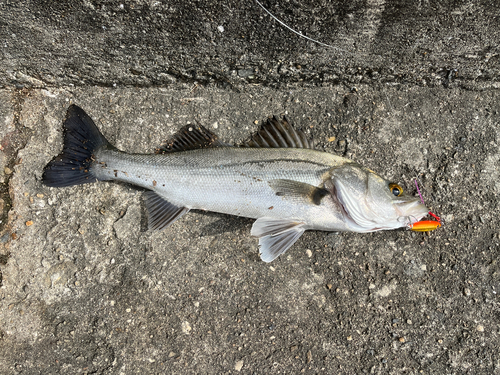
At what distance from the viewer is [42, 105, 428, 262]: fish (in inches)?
103

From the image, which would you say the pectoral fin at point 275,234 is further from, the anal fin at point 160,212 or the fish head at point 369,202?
the anal fin at point 160,212

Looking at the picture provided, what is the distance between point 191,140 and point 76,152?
40.4 inches

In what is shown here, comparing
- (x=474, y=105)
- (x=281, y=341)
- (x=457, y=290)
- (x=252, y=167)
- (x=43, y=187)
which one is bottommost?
(x=281, y=341)

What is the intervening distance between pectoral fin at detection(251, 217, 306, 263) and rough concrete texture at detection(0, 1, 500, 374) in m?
0.25

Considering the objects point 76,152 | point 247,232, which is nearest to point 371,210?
point 247,232

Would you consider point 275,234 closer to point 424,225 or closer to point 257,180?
point 257,180

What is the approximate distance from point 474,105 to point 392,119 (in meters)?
0.82

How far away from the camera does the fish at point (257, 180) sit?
103 inches

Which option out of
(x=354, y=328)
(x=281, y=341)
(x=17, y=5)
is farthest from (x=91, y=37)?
(x=354, y=328)

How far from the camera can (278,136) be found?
2.80 m

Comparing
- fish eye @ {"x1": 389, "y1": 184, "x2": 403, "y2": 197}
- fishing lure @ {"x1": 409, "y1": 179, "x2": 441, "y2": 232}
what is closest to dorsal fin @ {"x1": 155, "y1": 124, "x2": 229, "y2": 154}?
fish eye @ {"x1": 389, "y1": 184, "x2": 403, "y2": 197}

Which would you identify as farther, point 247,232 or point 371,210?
point 247,232

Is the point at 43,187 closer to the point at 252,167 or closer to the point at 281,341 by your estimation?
the point at 252,167

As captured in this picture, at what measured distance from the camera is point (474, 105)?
310 cm
